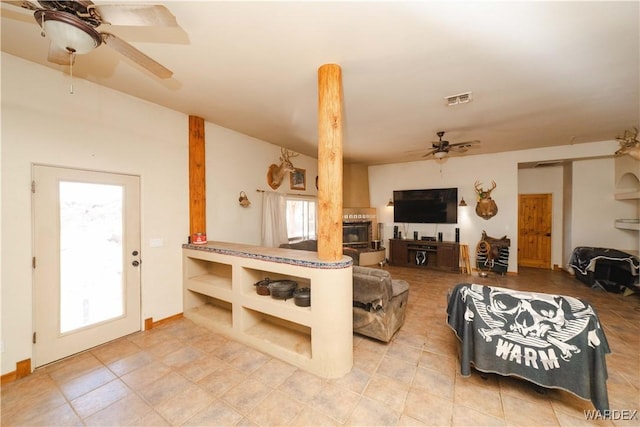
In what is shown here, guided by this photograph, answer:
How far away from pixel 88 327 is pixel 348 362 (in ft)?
9.49

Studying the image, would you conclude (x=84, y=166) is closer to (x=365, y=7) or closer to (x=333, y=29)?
(x=333, y=29)

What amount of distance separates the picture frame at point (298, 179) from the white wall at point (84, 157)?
2478mm

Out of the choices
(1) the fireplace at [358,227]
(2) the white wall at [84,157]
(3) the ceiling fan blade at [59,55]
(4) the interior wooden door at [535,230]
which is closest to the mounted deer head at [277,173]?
(2) the white wall at [84,157]

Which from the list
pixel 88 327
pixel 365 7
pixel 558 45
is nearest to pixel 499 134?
pixel 558 45

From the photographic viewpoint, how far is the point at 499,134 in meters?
4.47

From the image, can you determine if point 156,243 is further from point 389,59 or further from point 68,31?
point 389,59

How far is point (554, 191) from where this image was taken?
625cm

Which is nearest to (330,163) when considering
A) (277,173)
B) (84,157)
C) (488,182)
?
(84,157)

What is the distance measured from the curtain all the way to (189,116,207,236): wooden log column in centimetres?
126

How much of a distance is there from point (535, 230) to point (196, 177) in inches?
323

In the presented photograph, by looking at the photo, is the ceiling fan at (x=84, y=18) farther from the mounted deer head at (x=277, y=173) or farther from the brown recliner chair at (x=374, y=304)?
the mounted deer head at (x=277, y=173)

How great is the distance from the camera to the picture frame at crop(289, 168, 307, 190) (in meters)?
5.68

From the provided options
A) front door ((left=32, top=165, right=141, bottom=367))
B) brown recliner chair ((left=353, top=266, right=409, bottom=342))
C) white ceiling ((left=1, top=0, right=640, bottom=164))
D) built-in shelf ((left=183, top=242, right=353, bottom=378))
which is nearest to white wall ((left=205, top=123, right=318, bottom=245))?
white ceiling ((left=1, top=0, right=640, bottom=164))

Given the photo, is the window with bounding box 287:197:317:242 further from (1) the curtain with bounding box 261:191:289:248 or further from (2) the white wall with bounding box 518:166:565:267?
(2) the white wall with bounding box 518:166:565:267
